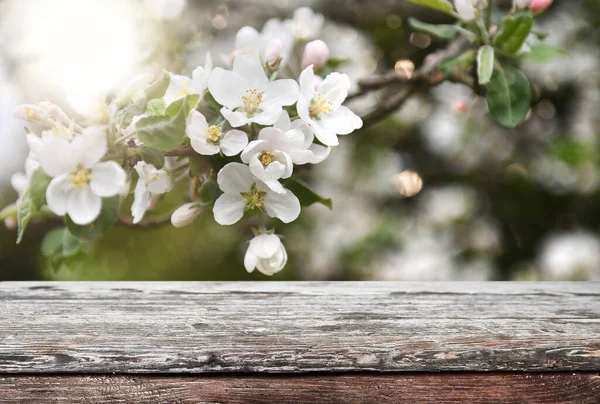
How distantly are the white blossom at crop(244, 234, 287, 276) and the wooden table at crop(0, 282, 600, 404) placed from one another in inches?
2.3

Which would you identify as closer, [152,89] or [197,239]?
[152,89]

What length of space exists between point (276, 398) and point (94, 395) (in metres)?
0.18

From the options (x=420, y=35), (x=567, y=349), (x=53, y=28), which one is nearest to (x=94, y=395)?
(x=567, y=349)

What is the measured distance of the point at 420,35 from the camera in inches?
76.4

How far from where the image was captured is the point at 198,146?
0.63 meters

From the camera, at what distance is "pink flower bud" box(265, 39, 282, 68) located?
30.0 inches

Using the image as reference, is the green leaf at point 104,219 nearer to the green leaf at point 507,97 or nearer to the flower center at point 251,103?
the flower center at point 251,103

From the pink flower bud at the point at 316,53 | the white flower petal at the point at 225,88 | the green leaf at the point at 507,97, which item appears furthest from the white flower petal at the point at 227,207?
the green leaf at the point at 507,97

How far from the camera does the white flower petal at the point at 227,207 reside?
0.69m

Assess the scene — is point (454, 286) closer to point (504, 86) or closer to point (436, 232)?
point (504, 86)

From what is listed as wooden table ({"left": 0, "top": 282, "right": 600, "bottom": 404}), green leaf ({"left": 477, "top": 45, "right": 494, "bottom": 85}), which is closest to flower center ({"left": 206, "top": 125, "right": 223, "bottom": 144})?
wooden table ({"left": 0, "top": 282, "right": 600, "bottom": 404})

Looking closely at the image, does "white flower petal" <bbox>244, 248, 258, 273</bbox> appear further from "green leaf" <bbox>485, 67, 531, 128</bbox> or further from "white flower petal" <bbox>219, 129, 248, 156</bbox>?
"green leaf" <bbox>485, 67, 531, 128</bbox>

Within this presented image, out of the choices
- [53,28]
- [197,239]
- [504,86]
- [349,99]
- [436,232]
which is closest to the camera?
[504,86]

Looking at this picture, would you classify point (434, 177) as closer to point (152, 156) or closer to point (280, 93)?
point (280, 93)
